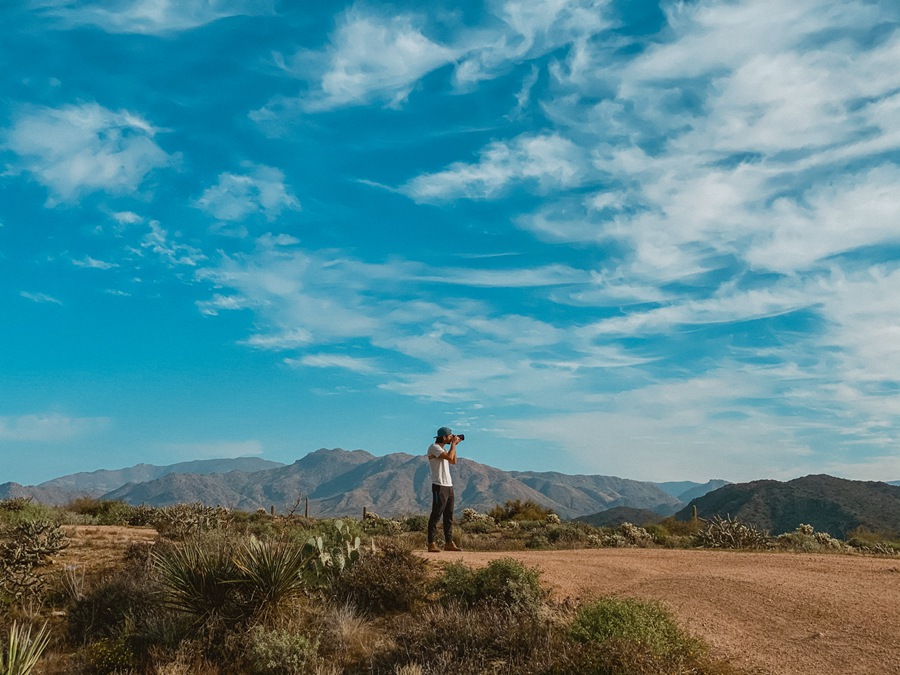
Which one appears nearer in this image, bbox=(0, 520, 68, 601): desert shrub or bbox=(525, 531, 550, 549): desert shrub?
bbox=(0, 520, 68, 601): desert shrub

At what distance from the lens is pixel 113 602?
1114 centimetres

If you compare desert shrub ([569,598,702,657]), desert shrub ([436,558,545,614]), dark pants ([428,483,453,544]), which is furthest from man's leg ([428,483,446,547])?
desert shrub ([569,598,702,657])

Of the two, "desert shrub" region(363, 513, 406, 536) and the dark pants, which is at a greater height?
the dark pants

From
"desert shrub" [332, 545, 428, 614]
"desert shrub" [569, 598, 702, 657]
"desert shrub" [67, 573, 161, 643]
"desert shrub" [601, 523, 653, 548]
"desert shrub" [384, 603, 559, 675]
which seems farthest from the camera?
"desert shrub" [601, 523, 653, 548]

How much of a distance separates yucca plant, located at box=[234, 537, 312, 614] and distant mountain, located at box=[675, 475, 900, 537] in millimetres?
60434

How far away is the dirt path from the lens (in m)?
7.63

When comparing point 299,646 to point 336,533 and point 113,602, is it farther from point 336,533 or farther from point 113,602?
Result: point 113,602

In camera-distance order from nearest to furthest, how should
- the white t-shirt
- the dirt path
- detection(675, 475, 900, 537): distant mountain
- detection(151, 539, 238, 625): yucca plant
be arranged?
the dirt path
detection(151, 539, 238, 625): yucca plant
the white t-shirt
detection(675, 475, 900, 537): distant mountain

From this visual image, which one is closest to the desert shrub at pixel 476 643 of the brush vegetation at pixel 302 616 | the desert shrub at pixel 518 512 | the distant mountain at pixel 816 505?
the brush vegetation at pixel 302 616

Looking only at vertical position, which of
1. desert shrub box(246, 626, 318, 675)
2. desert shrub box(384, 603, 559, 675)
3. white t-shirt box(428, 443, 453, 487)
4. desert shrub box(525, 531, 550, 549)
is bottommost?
desert shrub box(246, 626, 318, 675)

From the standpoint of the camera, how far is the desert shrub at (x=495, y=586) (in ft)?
31.9

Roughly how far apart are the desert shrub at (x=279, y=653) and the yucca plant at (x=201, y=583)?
3.30 feet

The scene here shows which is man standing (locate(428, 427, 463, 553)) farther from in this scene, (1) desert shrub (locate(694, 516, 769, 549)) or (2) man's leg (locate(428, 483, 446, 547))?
(1) desert shrub (locate(694, 516, 769, 549))

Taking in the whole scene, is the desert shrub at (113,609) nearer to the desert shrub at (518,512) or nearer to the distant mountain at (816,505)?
the desert shrub at (518,512)
